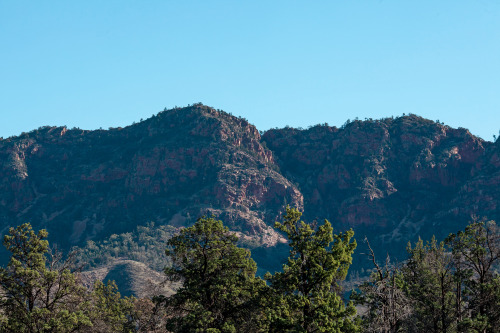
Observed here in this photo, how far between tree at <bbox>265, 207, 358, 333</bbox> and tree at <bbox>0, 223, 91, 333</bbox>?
13047 mm

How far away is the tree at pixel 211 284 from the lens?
40750 millimetres

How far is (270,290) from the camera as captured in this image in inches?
1558

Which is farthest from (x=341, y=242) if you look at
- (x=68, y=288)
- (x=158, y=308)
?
(x=68, y=288)

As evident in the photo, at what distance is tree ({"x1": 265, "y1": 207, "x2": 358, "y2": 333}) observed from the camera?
35656mm

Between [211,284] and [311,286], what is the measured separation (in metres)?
7.97

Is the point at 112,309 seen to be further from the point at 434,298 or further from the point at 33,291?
the point at 434,298

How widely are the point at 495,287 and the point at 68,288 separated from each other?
1113 inches

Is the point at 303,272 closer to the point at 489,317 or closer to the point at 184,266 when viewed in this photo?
the point at 184,266

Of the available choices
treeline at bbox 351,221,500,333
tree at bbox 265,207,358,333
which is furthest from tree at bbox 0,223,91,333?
treeline at bbox 351,221,500,333

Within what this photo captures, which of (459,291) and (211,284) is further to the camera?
(211,284)

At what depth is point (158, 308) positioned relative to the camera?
1762 inches

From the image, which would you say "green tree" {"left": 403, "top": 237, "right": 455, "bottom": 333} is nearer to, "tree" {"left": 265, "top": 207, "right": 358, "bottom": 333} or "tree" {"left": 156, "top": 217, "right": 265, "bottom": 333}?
"tree" {"left": 265, "top": 207, "right": 358, "bottom": 333}

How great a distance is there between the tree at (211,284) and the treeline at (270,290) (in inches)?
2.8

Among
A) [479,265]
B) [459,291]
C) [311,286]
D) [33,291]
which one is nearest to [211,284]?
[311,286]
